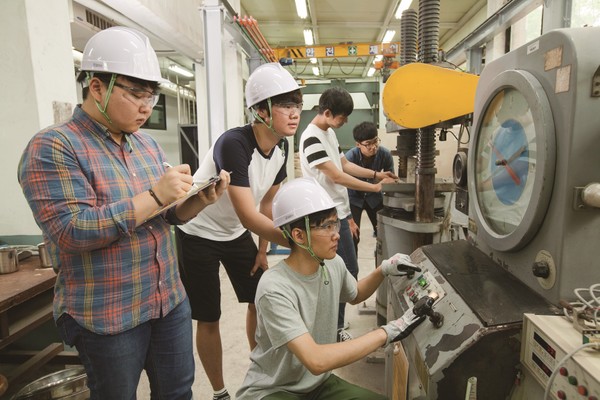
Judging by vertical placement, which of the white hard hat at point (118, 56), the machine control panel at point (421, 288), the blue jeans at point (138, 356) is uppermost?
the white hard hat at point (118, 56)

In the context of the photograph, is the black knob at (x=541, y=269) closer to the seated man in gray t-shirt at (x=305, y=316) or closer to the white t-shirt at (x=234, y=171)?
the seated man in gray t-shirt at (x=305, y=316)

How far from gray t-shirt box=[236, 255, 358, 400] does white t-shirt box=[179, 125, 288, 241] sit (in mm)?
466

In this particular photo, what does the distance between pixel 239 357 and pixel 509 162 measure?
1.94 metres

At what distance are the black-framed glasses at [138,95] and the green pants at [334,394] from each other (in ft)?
3.02

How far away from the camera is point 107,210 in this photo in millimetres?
944

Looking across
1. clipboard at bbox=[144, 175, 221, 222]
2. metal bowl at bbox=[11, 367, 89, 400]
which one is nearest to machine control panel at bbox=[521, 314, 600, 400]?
clipboard at bbox=[144, 175, 221, 222]

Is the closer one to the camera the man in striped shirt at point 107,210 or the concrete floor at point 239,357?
the man in striped shirt at point 107,210

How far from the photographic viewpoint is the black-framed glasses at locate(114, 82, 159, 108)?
39.9 inches

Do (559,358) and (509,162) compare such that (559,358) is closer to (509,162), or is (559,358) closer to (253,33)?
(509,162)

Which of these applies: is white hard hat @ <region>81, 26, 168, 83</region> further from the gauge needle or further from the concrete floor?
the concrete floor

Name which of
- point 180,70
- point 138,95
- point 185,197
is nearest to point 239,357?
point 185,197

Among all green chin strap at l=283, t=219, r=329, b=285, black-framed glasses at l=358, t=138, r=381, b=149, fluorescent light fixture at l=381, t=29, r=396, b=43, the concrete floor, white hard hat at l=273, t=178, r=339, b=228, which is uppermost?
fluorescent light fixture at l=381, t=29, r=396, b=43

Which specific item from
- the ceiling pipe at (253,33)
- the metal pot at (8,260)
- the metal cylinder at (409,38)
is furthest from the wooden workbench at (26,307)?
the ceiling pipe at (253,33)

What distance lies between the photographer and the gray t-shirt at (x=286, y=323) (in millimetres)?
1067
